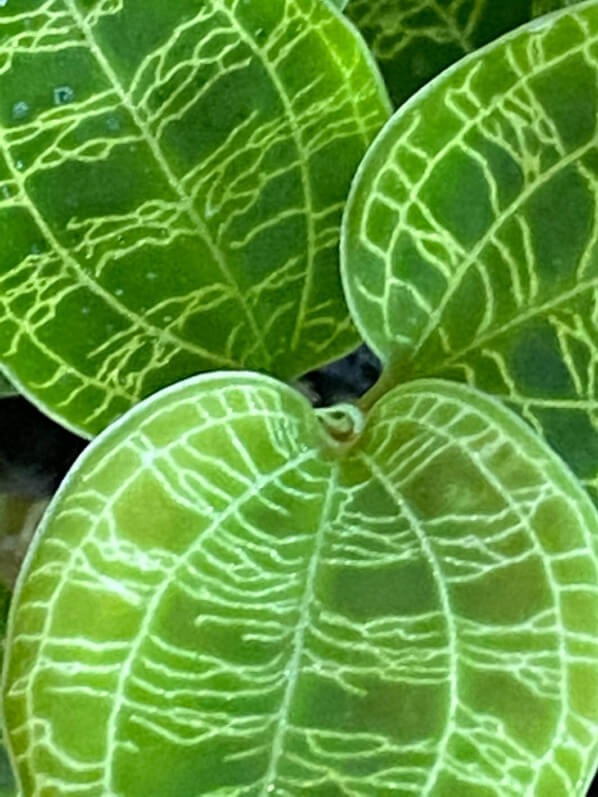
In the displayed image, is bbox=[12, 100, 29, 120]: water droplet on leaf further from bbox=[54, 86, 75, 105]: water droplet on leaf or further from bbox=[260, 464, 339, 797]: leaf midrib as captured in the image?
bbox=[260, 464, 339, 797]: leaf midrib

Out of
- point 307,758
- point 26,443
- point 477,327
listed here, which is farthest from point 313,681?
point 26,443

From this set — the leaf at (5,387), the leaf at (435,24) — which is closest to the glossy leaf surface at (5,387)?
the leaf at (5,387)

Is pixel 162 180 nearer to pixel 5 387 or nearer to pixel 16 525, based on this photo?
pixel 5 387

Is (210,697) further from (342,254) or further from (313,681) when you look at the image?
(342,254)

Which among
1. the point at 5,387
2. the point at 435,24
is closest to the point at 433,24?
the point at 435,24

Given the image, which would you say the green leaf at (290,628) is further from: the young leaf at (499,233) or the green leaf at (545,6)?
the green leaf at (545,6)

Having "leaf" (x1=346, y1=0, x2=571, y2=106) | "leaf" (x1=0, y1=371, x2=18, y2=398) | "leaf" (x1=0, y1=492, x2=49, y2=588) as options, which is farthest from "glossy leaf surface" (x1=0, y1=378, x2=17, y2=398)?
"leaf" (x1=346, y1=0, x2=571, y2=106)
